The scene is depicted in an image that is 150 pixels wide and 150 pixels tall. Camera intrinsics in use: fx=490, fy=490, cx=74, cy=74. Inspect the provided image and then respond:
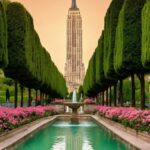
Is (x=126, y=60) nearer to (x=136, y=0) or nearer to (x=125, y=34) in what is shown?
(x=125, y=34)

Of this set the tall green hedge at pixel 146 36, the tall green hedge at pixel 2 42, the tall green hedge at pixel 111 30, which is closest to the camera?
the tall green hedge at pixel 146 36

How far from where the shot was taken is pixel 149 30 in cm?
2348

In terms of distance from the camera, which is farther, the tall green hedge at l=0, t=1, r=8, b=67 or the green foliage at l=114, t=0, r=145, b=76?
the green foliage at l=114, t=0, r=145, b=76

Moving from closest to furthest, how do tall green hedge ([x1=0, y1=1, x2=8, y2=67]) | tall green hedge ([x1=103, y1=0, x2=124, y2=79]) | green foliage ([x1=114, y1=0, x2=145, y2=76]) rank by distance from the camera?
tall green hedge ([x1=0, y1=1, x2=8, y2=67]) → green foliage ([x1=114, y1=0, x2=145, y2=76]) → tall green hedge ([x1=103, y1=0, x2=124, y2=79])

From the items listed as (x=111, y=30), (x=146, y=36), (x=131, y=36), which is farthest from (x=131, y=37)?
(x=111, y=30)

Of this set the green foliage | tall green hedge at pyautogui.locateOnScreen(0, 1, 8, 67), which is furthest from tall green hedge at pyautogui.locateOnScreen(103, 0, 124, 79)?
tall green hedge at pyautogui.locateOnScreen(0, 1, 8, 67)

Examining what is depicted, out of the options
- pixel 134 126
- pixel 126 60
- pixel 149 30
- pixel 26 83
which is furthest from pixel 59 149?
pixel 26 83

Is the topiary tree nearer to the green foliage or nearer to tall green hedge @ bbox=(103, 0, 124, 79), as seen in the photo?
the green foliage

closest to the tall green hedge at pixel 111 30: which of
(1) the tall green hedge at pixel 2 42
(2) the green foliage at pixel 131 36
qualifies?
(2) the green foliage at pixel 131 36

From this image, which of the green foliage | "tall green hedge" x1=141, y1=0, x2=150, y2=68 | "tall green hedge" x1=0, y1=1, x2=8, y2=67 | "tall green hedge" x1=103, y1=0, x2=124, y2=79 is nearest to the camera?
"tall green hedge" x1=141, y1=0, x2=150, y2=68

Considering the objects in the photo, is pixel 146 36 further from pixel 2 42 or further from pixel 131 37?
pixel 2 42

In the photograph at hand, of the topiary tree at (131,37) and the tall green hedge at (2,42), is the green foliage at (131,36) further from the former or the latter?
the tall green hedge at (2,42)

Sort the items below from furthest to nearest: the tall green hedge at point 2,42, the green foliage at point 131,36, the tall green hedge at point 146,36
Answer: the green foliage at point 131,36, the tall green hedge at point 2,42, the tall green hedge at point 146,36

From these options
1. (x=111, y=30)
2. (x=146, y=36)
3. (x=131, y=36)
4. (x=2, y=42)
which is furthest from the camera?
(x=111, y=30)
